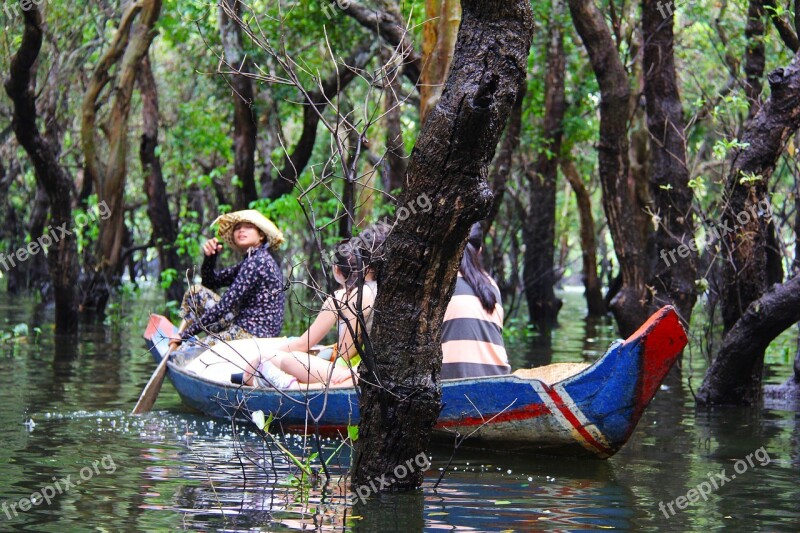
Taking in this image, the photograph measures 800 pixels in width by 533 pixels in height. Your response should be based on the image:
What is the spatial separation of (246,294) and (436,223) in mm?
4279

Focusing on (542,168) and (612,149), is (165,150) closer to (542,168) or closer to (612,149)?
(542,168)

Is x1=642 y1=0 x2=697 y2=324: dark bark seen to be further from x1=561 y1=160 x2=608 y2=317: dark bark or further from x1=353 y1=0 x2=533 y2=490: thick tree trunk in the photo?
x1=561 y1=160 x2=608 y2=317: dark bark

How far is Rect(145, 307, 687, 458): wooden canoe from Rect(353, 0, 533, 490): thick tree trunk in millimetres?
1041

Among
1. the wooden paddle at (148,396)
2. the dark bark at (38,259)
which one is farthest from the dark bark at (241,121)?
the wooden paddle at (148,396)

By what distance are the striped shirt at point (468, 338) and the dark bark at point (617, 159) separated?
13.3 ft

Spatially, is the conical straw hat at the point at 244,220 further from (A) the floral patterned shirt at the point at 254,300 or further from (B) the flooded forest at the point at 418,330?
(A) the floral patterned shirt at the point at 254,300

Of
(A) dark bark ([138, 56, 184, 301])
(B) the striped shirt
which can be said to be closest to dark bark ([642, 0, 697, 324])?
(B) the striped shirt

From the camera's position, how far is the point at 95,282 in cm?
1772

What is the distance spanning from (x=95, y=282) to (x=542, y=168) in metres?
7.42

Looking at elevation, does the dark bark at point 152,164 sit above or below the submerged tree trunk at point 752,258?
above

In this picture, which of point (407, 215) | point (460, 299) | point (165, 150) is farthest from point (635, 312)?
point (165, 150)

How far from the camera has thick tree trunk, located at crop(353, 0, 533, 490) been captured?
4852mm

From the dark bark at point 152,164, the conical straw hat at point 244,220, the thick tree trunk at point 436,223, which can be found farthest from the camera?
the dark bark at point 152,164

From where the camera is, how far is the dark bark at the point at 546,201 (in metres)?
16.6
